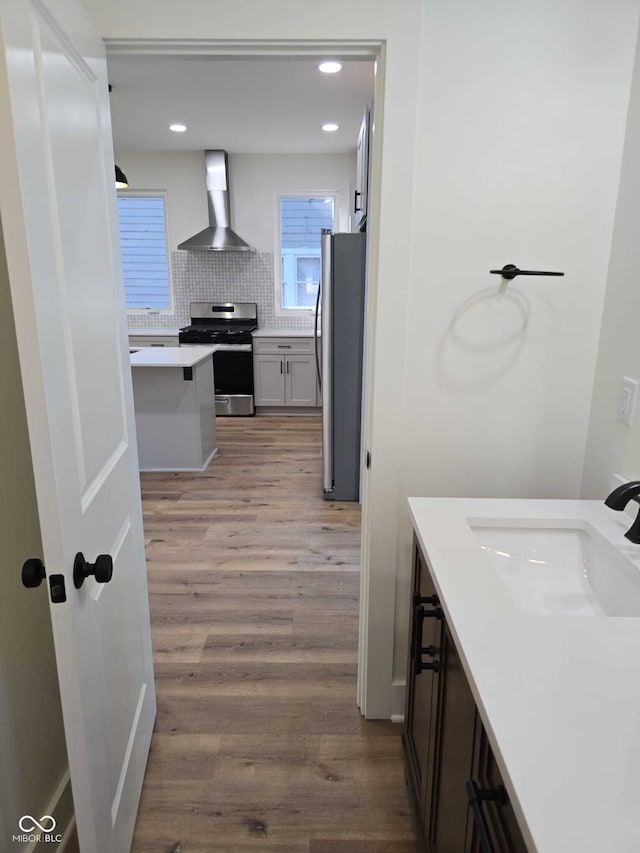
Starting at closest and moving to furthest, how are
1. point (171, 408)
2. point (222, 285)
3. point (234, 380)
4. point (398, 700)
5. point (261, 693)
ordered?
point (398, 700), point (261, 693), point (171, 408), point (234, 380), point (222, 285)

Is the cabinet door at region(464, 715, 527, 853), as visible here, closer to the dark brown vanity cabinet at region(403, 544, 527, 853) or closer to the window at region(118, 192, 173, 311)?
the dark brown vanity cabinet at region(403, 544, 527, 853)

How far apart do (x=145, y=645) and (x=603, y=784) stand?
1465 mm

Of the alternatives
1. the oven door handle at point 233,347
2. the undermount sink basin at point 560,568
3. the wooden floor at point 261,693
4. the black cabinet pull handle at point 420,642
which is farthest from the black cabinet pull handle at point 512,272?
the oven door handle at point 233,347

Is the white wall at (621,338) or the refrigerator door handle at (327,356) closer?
the white wall at (621,338)

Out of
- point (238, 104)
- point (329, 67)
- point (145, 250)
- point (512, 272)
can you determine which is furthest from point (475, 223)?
point (145, 250)

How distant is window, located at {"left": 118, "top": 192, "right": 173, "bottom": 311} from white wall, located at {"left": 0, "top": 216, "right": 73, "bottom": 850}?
530 cm

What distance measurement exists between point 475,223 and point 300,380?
14.9ft

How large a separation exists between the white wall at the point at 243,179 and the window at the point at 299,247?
13cm

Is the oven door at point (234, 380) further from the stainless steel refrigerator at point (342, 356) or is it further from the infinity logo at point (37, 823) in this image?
the infinity logo at point (37, 823)

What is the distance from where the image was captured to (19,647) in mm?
1352

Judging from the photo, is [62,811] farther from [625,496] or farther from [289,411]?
[289,411]

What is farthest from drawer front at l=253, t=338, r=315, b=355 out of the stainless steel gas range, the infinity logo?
the infinity logo

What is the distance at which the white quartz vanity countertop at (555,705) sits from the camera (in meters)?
0.64

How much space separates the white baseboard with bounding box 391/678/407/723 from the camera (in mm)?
1951
